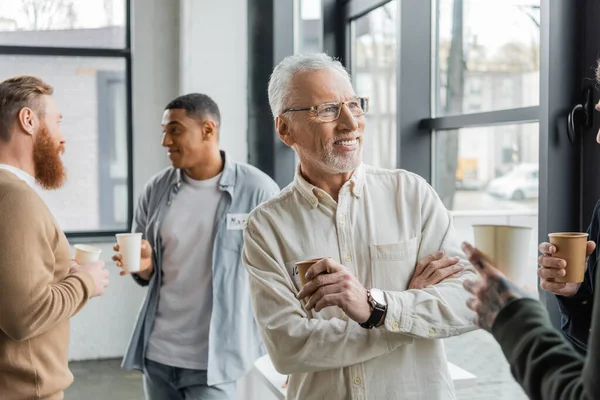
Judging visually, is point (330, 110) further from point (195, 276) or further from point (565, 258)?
point (195, 276)

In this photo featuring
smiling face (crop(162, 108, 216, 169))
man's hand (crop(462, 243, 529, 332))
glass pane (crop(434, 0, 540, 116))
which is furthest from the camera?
smiling face (crop(162, 108, 216, 169))

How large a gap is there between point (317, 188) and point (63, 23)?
5.07m

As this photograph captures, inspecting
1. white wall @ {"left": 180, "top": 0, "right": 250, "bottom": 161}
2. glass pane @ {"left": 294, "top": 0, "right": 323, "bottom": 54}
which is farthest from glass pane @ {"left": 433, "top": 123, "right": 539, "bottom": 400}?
white wall @ {"left": 180, "top": 0, "right": 250, "bottom": 161}

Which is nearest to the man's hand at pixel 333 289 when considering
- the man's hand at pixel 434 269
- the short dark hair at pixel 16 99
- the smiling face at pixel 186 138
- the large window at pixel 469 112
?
the man's hand at pixel 434 269

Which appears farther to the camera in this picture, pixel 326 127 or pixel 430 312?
pixel 326 127

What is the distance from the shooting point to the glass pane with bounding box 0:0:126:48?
6.20m

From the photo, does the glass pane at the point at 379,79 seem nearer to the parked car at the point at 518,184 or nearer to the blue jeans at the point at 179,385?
the parked car at the point at 518,184

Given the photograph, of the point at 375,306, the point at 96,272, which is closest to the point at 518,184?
the point at 375,306

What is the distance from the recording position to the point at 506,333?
1.16 meters

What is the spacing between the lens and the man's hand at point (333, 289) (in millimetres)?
1662

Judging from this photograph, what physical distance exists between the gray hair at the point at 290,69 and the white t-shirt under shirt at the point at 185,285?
47.6 inches

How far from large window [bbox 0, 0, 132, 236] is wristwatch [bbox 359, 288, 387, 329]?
195 inches

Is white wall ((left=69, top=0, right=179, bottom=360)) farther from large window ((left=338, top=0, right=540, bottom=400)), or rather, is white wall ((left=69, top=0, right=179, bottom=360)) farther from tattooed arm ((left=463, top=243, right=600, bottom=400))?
tattooed arm ((left=463, top=243, right=600, bottom=400))

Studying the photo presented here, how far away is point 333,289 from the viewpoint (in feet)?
5.45
